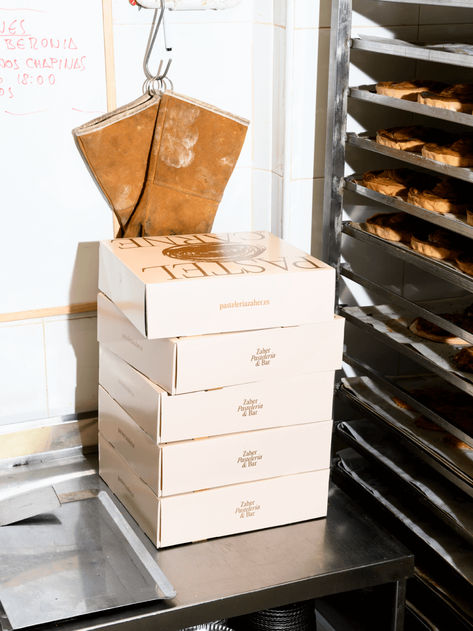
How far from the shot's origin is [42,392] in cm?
182

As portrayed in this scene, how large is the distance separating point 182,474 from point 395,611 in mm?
479

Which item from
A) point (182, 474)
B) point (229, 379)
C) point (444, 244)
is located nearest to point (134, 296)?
point (229, 379)

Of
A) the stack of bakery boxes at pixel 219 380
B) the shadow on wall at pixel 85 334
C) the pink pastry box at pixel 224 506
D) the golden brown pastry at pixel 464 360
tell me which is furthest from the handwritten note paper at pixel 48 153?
the golden brown pastry at pixel 464 360

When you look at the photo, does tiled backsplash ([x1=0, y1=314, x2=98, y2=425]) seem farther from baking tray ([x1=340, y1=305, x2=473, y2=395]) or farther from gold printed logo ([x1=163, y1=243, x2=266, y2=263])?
baking tray ([x1=340, y1=305, x2=473, y2=395])

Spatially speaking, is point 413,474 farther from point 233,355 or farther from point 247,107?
point 247,107

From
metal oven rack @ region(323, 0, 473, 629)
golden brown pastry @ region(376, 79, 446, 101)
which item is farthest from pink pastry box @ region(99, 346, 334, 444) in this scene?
golden brown pastry @ region(376, 79, 446, 101)

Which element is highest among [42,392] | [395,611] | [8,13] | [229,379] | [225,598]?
[8,13]

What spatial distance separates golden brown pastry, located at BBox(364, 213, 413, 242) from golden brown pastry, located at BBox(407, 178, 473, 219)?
9 centimetres

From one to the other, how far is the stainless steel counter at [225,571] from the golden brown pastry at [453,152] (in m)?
0.68

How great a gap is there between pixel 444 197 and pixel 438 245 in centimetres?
9

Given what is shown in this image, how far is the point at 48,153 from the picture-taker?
66.4 inches

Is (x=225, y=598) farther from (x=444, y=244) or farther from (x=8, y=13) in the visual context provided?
(x=8, y=13)

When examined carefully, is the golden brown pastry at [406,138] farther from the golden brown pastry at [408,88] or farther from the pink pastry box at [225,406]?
the pink pastry box at [225,406]

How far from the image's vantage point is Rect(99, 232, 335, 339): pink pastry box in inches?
51.9
